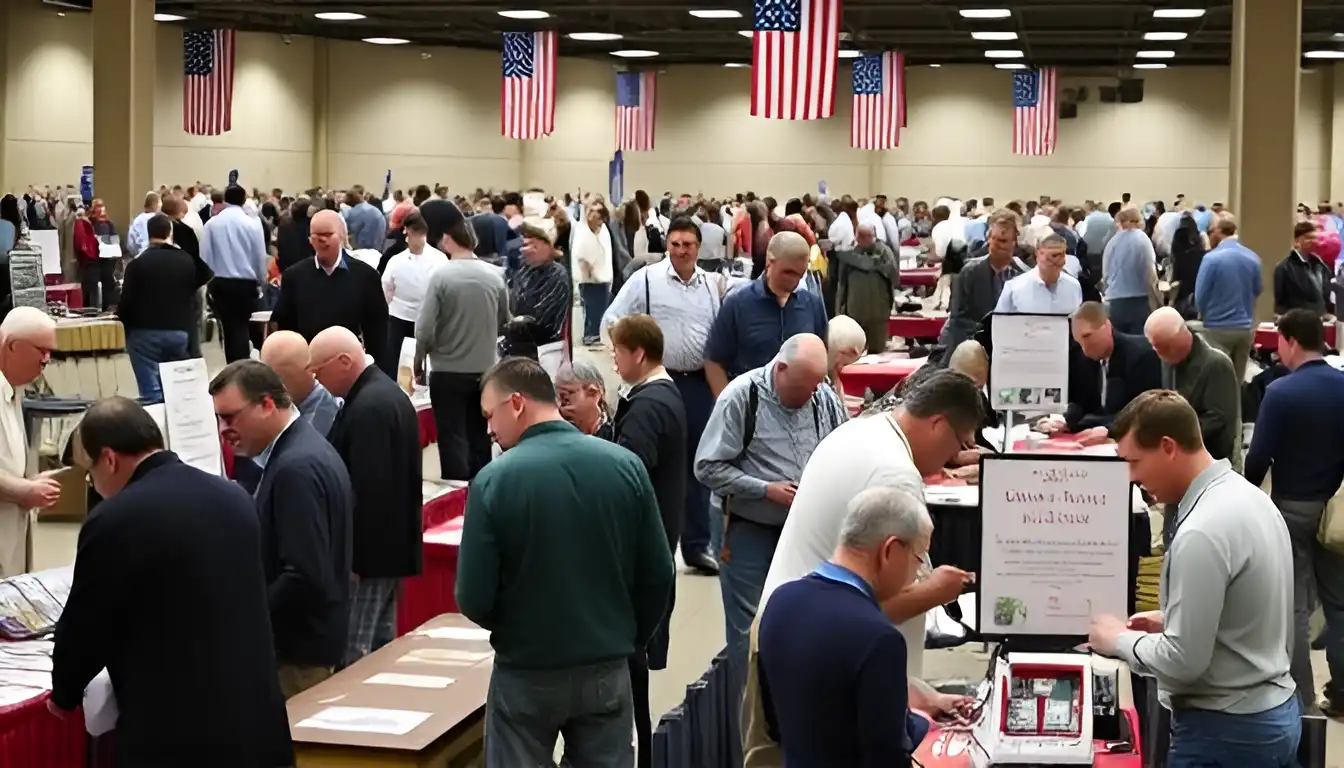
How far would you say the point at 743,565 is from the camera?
21.1ft

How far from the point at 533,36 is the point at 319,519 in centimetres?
2361

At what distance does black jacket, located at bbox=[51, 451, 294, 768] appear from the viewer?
3.92 meters

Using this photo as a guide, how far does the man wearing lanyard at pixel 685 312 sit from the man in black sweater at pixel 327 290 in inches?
53.6

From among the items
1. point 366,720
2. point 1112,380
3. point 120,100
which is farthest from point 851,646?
point 120,100

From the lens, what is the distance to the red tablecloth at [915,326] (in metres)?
15.7

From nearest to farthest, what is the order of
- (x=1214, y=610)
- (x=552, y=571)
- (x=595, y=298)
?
(x=1214, y=610) < (x=552, y=571) < (x=595, y=298)

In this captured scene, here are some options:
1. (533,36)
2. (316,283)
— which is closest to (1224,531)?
(316,283)

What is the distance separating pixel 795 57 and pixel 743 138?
2361 cm

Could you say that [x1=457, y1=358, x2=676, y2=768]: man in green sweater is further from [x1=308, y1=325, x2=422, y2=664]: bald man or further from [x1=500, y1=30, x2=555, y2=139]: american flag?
[x1=500, y1=30, x2=555, y2=139]: american flag

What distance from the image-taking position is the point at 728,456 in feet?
20.9

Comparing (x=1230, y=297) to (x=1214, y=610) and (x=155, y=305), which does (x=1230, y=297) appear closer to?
(x=155, y=305)

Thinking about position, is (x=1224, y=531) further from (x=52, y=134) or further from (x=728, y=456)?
(x=52, y=134)

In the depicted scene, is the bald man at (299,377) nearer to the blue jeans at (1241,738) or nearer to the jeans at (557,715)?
the jeans at (557,715)

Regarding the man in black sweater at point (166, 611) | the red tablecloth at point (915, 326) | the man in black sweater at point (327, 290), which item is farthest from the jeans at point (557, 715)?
the red tablecloth at point (915, 326)
